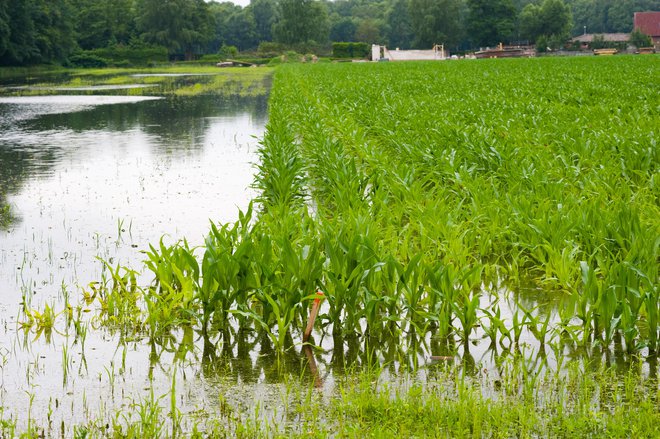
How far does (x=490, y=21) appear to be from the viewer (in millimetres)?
119500

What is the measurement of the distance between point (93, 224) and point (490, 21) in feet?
384

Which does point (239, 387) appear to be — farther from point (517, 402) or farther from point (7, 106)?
point (7, 106)

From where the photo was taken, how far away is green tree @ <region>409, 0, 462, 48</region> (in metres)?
121

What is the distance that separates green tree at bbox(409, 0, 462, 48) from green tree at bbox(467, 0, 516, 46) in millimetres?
2171

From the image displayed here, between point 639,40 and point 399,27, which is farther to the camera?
point 399,27

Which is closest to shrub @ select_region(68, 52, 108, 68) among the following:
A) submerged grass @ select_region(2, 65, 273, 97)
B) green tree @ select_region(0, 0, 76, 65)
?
green tree @ select_region(0, 0, 76, 65)

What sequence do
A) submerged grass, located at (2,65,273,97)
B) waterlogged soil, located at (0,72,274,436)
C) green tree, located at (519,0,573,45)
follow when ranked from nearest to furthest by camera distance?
waterlogged soil, located at (0,72,274,436) → submerged grass, located at (2,65,273,97) → green tree, located at (519,0,573,45)

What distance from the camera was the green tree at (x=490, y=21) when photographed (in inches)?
4705

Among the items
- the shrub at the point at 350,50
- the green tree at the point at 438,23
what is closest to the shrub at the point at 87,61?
the shrub at the point at 350,50

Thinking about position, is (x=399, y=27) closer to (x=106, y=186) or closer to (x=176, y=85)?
(x=176, y=85)

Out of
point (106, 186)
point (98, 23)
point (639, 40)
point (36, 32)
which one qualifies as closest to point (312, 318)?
point (106, 186)

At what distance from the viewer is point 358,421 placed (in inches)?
150

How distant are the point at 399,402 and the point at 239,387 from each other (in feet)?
3.20

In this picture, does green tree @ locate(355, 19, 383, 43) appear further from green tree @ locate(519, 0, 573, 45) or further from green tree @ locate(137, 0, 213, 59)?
green tree @ locate(137, 0, 213, 59)
